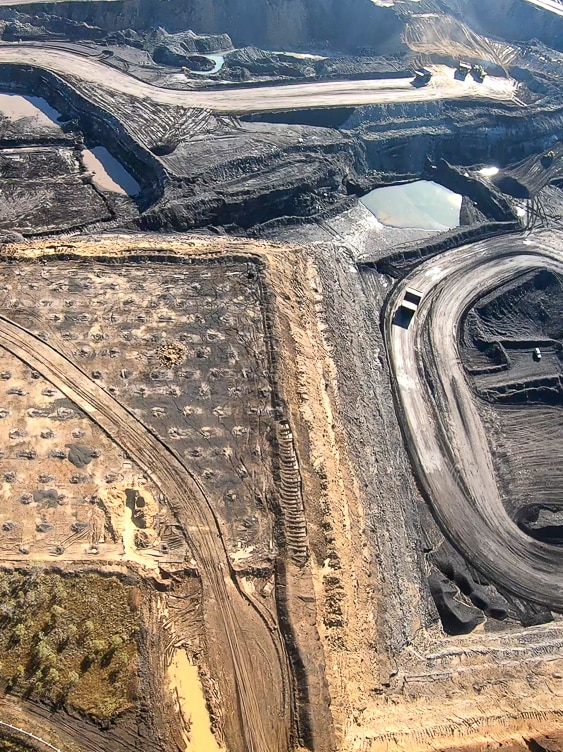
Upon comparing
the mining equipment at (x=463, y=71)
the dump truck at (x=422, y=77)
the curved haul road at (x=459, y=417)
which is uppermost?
the mining equipment at (x=463, y=71)

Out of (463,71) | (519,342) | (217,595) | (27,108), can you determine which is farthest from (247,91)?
(217,595)

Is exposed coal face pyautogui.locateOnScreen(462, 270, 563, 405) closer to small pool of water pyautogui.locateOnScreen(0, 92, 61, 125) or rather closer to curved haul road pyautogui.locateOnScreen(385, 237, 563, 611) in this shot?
curved haul road pyautogui.locateOnScreen(385, 237, 563, 611)

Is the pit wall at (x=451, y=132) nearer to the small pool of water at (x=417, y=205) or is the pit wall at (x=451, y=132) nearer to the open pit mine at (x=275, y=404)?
the open pit mine at (x=275, y=404)

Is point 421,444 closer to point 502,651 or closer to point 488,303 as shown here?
point 502,651

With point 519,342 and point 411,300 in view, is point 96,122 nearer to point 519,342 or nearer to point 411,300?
point 411,300

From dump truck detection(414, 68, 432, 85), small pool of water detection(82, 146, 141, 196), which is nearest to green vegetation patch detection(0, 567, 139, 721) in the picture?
small pool of water detection(82, 146, 141, 196)

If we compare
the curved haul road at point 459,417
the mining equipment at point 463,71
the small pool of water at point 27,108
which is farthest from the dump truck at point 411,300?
the small pool of water at point 27,108

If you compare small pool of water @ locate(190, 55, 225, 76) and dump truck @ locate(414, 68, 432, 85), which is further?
dump truck @ locate(414, 68, 432, 85)
